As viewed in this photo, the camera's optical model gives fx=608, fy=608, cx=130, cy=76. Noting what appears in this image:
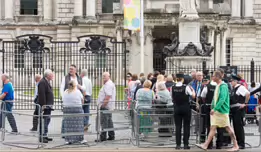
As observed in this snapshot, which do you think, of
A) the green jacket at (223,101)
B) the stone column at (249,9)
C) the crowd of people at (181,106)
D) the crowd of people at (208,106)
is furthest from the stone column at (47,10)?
the green jacket at (223,101)

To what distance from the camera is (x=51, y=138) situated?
17812mm

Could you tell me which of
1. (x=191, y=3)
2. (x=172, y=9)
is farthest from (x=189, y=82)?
(x=172, y=9)

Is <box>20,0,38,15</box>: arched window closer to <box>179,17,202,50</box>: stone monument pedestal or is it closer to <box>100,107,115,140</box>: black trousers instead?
<box>179,17,202,50</box>: stone monument pedestal

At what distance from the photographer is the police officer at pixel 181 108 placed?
1622 cm

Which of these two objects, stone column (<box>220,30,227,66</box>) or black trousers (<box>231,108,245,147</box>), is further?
stone column (<box>220,30,227,66</box>)

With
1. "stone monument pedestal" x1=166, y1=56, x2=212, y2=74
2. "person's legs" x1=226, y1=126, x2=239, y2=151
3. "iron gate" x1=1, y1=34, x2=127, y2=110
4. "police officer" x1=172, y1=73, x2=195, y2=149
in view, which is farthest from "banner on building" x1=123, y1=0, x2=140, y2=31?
"person's legs" x1=226, y1=126, x2=239, y2=151

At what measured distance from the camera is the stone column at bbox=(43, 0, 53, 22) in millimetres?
52844

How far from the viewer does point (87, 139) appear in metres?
18.2

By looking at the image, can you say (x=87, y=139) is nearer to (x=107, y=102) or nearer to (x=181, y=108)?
(x=107, y=102)

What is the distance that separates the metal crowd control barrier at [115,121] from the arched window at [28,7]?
36374mm

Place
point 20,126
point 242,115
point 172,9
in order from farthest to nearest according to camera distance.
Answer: point 172,9 < point 20,126 < point 242,115

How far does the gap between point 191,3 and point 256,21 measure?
26.3m

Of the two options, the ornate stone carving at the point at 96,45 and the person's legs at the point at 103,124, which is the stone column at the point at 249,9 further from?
the person's legs at the point at 103,124

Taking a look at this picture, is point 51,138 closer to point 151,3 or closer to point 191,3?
point 191,3
